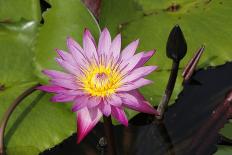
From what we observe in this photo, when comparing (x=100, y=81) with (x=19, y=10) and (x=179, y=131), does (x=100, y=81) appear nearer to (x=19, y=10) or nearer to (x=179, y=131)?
(x=179, y=131)

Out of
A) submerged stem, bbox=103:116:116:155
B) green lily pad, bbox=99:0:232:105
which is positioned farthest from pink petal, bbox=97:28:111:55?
green lily pad, bbox=99:0:232:105

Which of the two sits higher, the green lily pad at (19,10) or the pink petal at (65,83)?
the green lily pad at (19,10)

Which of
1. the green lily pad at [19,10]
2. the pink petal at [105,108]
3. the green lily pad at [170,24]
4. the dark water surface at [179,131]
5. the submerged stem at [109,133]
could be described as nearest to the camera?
the pink petal at [105,108]

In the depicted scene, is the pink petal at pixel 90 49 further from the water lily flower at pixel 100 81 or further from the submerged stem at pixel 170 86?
the submerged stem at pixel 170 86

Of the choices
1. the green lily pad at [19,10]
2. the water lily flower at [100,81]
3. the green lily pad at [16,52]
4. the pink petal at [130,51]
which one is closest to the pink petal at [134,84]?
the water lily flower at [100,81]

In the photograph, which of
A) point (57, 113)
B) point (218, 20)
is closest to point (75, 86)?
point (57, 113)

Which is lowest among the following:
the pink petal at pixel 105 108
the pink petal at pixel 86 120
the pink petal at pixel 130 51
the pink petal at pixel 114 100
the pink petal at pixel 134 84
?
the pink petal at pixel 86 120

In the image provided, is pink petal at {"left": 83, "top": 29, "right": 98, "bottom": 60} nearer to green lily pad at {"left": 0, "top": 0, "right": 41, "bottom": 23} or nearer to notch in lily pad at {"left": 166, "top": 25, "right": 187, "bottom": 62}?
notch in lily pad at {"left": 166, "top": 25, "right": 187, "bottom": 62}
